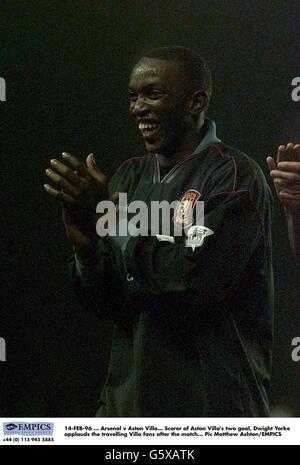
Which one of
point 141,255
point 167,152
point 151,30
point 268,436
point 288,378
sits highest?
point 151,30

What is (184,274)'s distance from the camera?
8.64ft

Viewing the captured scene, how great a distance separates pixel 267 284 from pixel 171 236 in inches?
14.8

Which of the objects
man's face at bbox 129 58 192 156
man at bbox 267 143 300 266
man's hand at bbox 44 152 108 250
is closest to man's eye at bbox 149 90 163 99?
man's face at bbox 129 58 192 156

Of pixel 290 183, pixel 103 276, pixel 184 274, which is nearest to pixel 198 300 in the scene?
pixel 184 274

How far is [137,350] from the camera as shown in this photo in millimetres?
2744

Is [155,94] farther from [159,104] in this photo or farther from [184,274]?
[184,274]

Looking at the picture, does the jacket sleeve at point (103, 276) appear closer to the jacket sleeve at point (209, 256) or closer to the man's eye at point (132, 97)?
the jacket sleeve at point (209, 256)

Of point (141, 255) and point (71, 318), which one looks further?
point (71, 318)

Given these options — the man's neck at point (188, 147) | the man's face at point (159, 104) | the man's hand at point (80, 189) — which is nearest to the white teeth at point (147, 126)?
the man's face at point (159, 104)

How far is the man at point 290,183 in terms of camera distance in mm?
2754

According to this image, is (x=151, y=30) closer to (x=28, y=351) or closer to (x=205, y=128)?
(x=205, y=128)

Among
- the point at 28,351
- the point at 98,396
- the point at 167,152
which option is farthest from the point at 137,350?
the point at 167,152

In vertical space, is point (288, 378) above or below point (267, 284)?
below

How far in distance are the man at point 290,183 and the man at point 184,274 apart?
6cm
